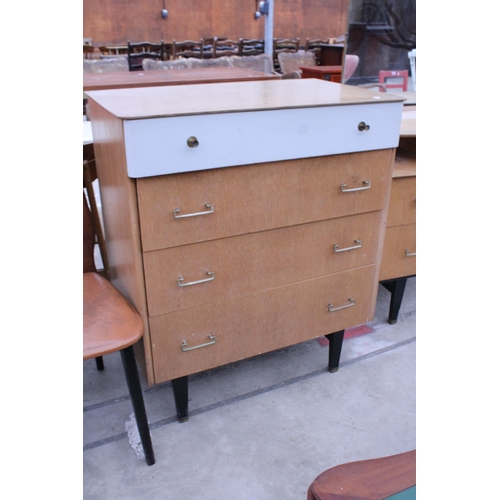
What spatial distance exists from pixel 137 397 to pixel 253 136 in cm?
82

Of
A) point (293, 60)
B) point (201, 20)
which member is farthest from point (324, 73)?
point (201, 20)

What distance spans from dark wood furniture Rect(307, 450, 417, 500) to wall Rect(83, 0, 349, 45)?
9836 millimetres

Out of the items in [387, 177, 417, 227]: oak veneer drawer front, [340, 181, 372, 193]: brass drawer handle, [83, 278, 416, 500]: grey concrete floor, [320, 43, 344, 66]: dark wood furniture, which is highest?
[320, 43, 344, 66]: dark wood furniture

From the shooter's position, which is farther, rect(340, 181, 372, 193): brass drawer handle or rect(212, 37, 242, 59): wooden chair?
rect(212, 37, 242, 59): wooden chair

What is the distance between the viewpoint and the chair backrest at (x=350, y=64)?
3312mm

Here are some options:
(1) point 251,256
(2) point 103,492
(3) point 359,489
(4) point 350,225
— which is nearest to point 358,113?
(4) point 350,225

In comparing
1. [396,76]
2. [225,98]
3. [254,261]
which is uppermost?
[396,76]

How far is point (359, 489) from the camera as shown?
85cm

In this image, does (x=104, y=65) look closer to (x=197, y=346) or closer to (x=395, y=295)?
(x=395, y=295)

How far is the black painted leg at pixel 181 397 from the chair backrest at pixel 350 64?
7.82 feet

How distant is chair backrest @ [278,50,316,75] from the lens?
8.24 m

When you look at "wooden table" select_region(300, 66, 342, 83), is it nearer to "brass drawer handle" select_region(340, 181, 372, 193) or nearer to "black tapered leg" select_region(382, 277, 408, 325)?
"black tapered leg" select_region(382, 277, 408, 325)

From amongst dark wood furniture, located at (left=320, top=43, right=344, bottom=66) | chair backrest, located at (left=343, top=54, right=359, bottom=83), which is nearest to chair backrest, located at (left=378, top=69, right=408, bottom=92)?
chair backrest, located at (left=343, top=54, right=359, bottom=83)

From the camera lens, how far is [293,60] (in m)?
8.38
